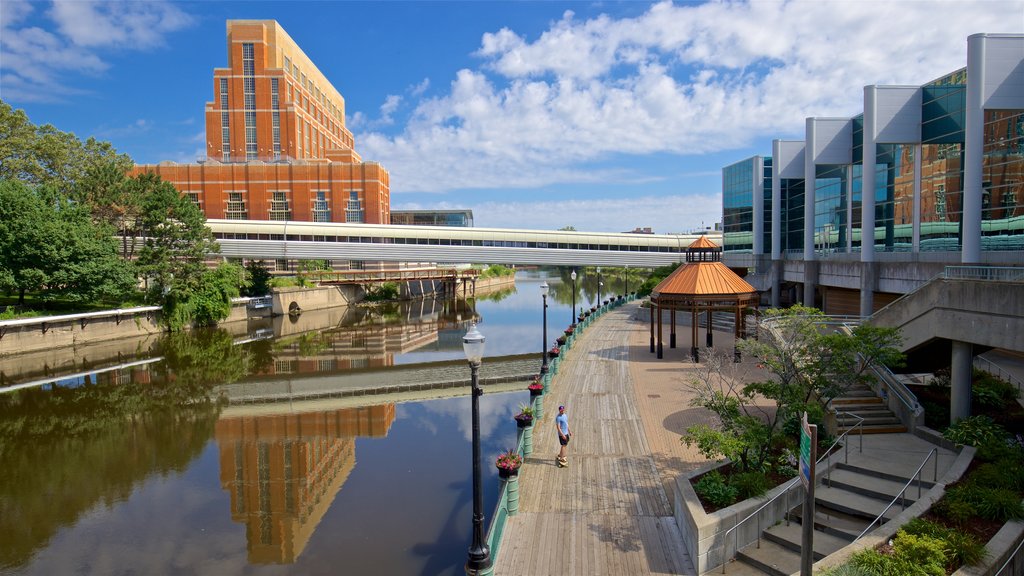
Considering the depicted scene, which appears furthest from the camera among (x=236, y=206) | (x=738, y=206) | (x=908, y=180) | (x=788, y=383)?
(x=236, y=206)

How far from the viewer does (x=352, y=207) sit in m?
76.2

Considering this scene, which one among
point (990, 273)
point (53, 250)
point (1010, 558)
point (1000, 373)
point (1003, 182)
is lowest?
point (1010, 558)

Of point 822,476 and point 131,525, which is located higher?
point 822,476

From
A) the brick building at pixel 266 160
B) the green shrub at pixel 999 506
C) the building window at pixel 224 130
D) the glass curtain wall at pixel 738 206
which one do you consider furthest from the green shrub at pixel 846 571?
the building window at pixel 224 130

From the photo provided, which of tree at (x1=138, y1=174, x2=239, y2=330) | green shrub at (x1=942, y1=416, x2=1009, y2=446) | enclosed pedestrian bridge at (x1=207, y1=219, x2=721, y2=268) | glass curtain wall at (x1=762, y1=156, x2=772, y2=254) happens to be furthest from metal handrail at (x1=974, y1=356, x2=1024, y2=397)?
tree at (x1=138, y1=174, x2=239, y2=330)

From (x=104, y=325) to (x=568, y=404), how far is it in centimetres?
3490

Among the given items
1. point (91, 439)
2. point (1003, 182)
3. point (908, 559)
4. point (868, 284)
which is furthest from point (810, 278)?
point (91, 439)

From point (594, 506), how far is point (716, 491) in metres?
2.29

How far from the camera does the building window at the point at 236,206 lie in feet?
248

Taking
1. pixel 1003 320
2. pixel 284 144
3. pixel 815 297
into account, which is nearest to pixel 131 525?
pixel 1003 320

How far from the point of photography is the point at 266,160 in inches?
3113

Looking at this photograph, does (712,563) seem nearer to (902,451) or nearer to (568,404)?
(902,451)

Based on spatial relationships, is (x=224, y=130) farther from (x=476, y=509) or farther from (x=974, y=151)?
(x=476, y=509)

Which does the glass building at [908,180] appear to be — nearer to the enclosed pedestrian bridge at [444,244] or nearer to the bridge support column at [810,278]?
the bridge support column at [810,278]
